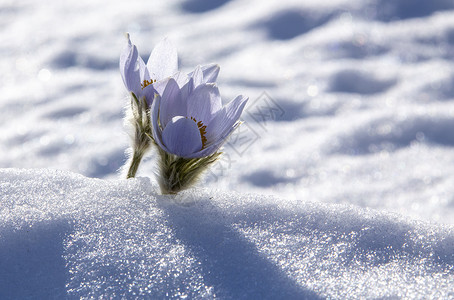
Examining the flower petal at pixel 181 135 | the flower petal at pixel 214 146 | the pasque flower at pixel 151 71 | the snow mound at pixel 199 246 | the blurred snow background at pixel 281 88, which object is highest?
the pasque flower at pixel 151 71

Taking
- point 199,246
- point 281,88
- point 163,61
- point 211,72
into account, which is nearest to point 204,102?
point 211,72

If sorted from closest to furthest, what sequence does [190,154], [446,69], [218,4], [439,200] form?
[190,154] → [439,200] → [446,69] → [218,4]

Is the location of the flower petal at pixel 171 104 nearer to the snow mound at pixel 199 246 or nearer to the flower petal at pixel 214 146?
the flower petal at pixel 214 146

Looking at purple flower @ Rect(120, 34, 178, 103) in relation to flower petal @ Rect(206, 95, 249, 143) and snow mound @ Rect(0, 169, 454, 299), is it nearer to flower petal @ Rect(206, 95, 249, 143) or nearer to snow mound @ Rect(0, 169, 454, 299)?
flower petal @ Rect(206, 95, 249, 143)

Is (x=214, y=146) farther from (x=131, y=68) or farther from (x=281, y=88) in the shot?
(x=281, y=88)

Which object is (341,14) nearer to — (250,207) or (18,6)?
(18,6)

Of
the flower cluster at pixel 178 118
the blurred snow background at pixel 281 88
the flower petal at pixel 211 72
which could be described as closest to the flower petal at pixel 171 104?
the flower cluster at pixel 178 118

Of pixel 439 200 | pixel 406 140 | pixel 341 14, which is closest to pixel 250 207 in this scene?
pixel 439 200
